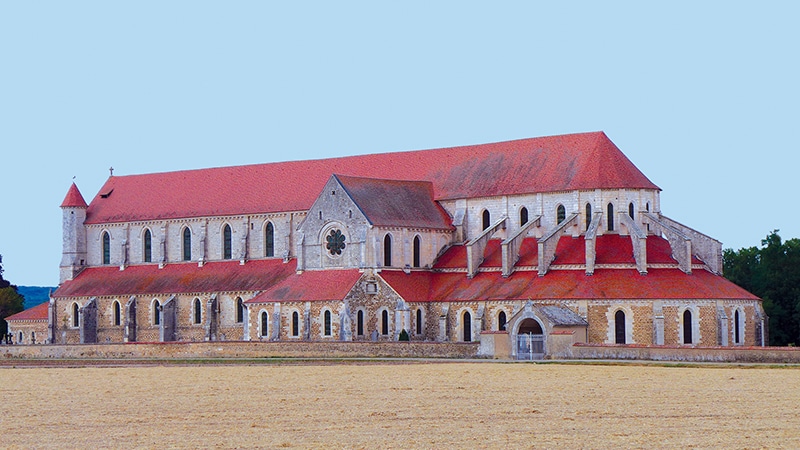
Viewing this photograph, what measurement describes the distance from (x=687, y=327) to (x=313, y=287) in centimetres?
2435

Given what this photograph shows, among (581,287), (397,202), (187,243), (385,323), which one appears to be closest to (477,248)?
(397,202)

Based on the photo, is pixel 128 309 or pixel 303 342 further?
pixel 128 309

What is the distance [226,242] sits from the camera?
116125mm

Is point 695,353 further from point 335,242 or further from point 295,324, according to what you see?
point 335,242

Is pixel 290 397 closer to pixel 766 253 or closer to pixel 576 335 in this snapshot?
pixel 576 335

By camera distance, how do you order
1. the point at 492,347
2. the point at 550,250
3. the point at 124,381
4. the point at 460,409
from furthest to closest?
the point at 550,250 → the point at 492,347 → the point at 124,381 → the point at 460,409

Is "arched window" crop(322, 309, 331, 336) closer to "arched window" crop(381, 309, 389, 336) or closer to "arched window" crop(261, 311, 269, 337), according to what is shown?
"arched window" crop(381, 309, 389, 336)

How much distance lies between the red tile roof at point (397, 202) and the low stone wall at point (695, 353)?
2322 cm

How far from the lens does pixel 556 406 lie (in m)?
50.5

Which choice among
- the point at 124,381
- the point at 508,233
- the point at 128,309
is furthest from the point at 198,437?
the point at 128,309

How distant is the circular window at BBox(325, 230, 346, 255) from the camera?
103m

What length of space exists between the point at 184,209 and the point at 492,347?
38727 millimetres

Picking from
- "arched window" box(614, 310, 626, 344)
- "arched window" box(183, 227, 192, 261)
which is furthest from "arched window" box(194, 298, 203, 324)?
"arched window" box(614, 310, 626, 344)

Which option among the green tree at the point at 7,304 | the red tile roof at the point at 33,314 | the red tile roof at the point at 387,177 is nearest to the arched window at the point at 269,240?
the red tile roof at the point at 387,177
